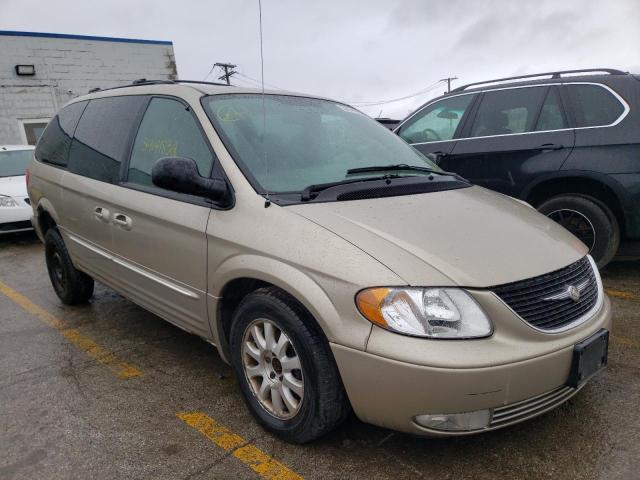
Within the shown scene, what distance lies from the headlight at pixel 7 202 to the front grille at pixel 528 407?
7656 millimetres

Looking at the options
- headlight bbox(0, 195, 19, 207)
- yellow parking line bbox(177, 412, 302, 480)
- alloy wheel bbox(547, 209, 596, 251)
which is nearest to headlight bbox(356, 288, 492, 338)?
yellow parking line bbox(177, 412, 302, 480)

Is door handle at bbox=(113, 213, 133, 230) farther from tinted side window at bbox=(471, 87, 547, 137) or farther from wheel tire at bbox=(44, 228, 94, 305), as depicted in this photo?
tinted side window at bbox=(471, 87, 547, 137)

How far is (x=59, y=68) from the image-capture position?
51.6 ft

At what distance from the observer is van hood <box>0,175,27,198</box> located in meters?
7.63

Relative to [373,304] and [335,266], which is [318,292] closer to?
[335,266]

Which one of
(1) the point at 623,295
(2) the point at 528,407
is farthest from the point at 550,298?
(1) the point at 623,295

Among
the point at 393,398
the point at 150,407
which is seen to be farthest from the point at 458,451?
the point at 150,407

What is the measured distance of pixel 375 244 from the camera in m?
2.12

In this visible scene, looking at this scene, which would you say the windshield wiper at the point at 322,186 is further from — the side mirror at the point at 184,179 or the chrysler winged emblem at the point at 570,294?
the chrysler winged emblem at the point at 570,294

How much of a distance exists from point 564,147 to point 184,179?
3.59m

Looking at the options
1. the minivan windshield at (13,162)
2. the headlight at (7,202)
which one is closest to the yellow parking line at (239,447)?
the headlight at (7,202)

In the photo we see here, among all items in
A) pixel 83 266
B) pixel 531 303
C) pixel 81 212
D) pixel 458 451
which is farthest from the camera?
pixel 83 266

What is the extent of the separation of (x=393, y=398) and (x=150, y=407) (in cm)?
149

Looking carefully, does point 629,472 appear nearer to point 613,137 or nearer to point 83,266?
point 613,137
